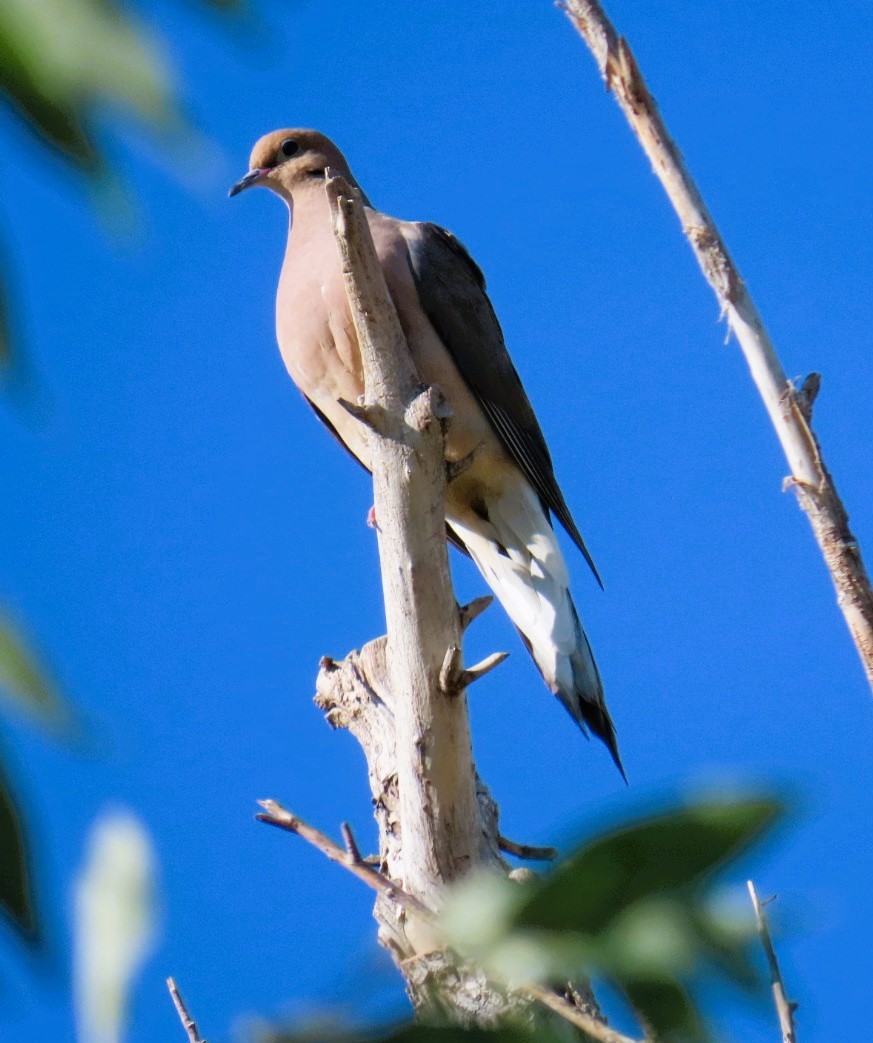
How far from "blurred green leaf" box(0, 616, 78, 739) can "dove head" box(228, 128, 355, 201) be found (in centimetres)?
434

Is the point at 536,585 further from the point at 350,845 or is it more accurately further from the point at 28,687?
the point at 28,687

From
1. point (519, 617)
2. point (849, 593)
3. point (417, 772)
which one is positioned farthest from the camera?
point (519, 617)

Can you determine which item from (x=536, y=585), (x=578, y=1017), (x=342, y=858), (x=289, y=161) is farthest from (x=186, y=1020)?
(x=289, y=161)

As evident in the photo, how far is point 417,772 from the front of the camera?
290 cm

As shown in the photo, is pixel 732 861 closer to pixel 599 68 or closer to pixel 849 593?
pixel 849 593

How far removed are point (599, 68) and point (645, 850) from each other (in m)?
1.46

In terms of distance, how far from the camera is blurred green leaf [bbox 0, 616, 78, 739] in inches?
21.1

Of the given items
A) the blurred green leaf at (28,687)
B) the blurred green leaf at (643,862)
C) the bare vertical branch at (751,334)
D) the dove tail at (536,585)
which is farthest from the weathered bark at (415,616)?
the blurred green leaf at (28,687)

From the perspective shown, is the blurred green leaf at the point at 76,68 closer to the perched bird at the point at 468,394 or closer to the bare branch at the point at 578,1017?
the bare branch at the point at 578,1017

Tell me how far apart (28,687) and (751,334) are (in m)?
1.39

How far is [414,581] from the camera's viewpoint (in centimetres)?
297

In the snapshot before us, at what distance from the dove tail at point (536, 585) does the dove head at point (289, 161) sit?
138 centimetres

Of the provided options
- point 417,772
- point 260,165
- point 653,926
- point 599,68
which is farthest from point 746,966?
point 260,165

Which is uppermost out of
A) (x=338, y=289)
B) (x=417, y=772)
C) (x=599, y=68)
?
(x=338, y=289)
